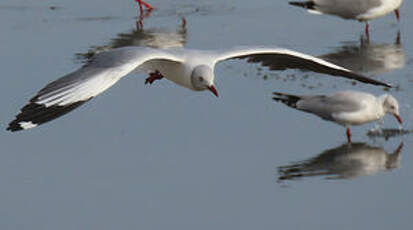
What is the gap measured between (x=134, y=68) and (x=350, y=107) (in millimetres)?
2776

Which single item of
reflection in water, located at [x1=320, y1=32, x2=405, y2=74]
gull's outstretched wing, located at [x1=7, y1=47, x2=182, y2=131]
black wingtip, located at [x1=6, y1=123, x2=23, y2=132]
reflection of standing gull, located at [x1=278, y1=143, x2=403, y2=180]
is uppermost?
gull's outstretched wing, located at [x1=7, y1=47, x2=182, y2=131]

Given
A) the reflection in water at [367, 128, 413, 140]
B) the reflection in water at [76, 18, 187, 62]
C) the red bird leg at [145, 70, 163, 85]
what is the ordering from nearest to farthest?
the red bird leg at [145, 70, 163, 85] < the reflection in water at [367, 128, 413, 140] < the reflection in water at [76, 18, 187, 62]

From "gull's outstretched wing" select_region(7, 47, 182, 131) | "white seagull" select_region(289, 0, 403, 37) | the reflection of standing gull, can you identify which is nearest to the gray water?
the reflection of standing gull

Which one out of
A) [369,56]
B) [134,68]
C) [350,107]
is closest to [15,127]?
[134,68]

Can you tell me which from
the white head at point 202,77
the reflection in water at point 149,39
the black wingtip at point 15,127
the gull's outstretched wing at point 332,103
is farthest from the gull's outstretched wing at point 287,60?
the reflection in water at point 149,39

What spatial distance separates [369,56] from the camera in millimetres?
12531

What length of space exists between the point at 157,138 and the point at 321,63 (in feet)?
6.26

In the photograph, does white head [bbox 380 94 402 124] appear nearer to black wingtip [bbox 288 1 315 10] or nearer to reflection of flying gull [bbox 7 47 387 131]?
reflection of flying gull [bbox 7 47 387 131]

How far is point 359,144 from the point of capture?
918 cm

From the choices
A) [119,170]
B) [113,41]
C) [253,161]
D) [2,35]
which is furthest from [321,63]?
[2,35]

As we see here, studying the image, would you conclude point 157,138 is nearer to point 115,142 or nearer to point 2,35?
point 115,142

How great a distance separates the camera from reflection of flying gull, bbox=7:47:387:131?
655 cm

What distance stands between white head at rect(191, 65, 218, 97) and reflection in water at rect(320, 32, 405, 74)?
459 centimetres

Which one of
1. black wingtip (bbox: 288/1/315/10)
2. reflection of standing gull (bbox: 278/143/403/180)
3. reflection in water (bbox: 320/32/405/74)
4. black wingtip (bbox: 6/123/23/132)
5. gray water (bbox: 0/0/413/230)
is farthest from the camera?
black wingtip (bbox: 288/1/315/10)
